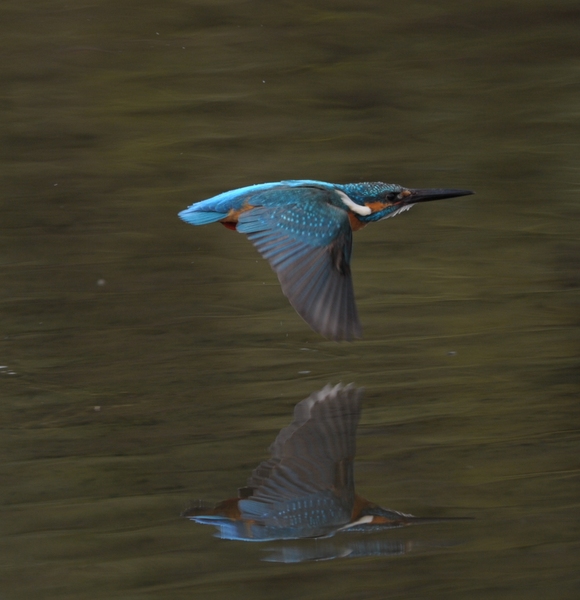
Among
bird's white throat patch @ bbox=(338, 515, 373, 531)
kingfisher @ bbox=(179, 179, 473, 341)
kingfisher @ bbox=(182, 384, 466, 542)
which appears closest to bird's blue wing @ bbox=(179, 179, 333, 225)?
kingfisher @ bbox=(179, 179, 473, 341)

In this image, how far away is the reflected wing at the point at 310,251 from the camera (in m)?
3.97

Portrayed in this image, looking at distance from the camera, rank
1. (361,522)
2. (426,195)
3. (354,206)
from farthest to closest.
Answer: (426,195) → (354,206) → (361,522)

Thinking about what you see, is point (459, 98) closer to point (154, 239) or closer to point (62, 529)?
point (154, 239)

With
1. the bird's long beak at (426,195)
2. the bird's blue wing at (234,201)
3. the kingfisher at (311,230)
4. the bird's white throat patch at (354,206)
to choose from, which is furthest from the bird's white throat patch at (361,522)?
the bird's long beak at (426,195)

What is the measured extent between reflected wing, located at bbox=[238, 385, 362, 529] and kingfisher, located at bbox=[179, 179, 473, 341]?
300 millimetres

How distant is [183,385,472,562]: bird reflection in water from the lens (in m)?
3.17

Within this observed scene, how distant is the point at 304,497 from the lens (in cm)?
343

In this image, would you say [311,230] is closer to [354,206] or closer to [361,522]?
[354,206]

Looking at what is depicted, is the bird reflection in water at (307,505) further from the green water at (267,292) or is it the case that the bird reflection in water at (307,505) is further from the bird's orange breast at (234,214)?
the bird's orange breast at (234,214)

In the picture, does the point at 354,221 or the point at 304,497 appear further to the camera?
the point at 354,221

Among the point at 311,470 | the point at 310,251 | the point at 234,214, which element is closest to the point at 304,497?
the point at 311,470

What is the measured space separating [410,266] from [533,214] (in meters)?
0.97

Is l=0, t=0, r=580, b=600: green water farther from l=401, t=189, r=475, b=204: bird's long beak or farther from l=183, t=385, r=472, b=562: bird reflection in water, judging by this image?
l=401, t=189, r=475, b=204: bird's long beak

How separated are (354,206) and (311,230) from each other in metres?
0.59
